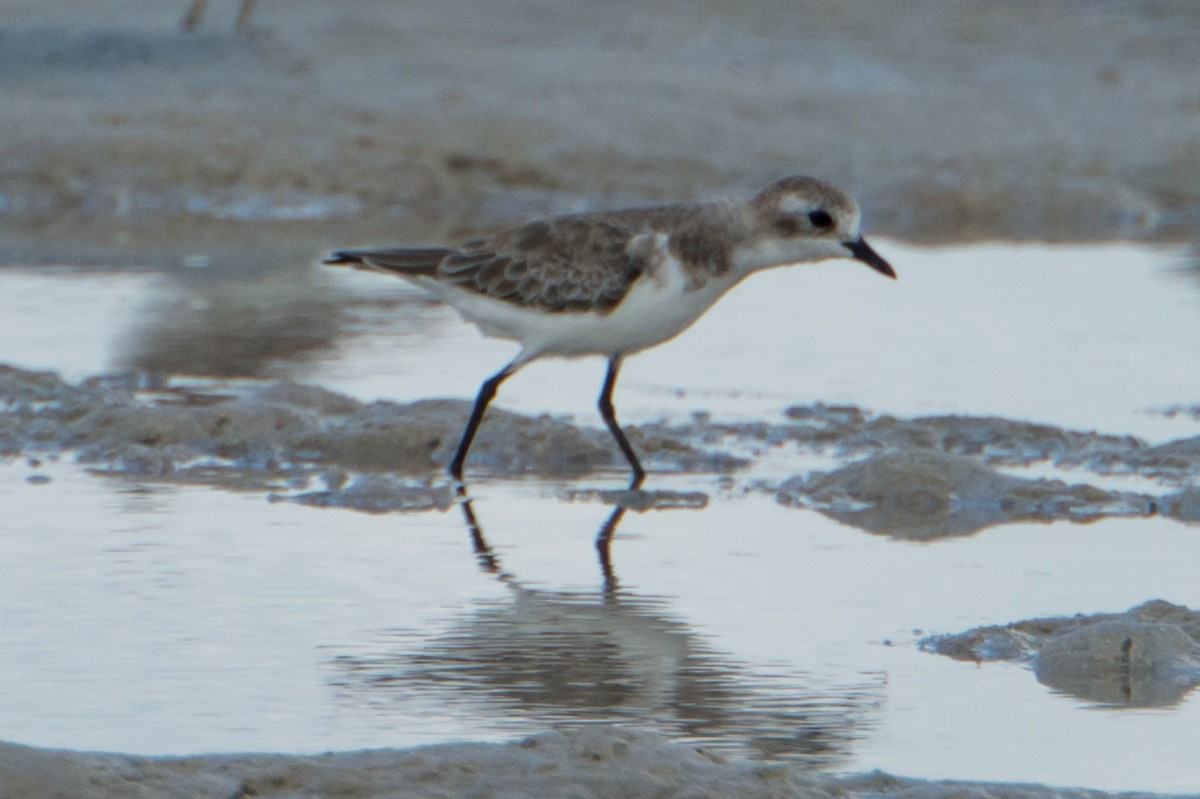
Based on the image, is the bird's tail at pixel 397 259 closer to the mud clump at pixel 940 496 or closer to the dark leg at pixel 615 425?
the dark leg at pixel 615 425

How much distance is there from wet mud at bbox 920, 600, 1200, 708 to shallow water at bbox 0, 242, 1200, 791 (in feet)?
0.25

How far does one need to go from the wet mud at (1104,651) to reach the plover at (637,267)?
1.90 m

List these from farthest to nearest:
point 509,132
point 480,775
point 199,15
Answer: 1. point 199,15
2. point 509,132
3. point 480,775

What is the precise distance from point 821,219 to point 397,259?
4.61 feet

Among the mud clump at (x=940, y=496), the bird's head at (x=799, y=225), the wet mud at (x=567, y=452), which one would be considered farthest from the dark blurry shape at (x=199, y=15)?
the mud clump at (x=940, y=496)

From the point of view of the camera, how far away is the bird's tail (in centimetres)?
674

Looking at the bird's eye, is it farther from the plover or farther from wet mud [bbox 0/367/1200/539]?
wet mud [bbox 0/367/1200/539]

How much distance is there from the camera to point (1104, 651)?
4395mm

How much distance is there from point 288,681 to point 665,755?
0.96m

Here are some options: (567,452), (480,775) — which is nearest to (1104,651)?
(480,775)

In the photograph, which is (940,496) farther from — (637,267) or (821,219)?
(637,267)

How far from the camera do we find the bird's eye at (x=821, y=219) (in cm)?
629

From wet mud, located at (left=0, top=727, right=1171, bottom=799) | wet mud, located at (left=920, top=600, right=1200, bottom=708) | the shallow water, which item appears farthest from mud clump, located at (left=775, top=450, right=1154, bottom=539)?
wet mud, located at (left=0, top=727, right=1171, bottom=799)

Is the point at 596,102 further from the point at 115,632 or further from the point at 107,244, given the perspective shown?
the point at 115,632
